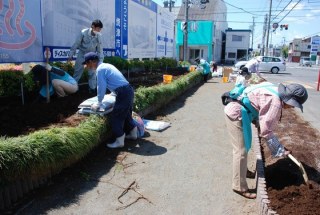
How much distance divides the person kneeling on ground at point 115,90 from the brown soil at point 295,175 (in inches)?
88.1

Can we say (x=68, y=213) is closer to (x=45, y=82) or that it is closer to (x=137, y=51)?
(x=45, y=82)

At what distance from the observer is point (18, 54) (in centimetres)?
632

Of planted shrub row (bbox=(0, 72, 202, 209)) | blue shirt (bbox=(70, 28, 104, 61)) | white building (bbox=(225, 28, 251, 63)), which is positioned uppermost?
white building (bbox=(225, 28, 251, 63))

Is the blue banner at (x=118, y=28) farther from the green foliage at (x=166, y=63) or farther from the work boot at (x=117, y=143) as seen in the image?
the work boot at (x=117, y=143)

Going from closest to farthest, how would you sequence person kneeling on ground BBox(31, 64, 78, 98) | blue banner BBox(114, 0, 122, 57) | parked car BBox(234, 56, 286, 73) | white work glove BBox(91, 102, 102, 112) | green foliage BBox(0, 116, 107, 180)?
green foliage BBox(0, 116, 107, 180), white work glove BBox(91, 102, 102, 112), person kneeling on ground BBox(31, 64, 78, 98), blue banner BBox(114, 0, 122, 57), parked car BBox(234, 56, 286, 73)

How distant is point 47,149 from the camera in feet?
11.2

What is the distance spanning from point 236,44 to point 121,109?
163ft

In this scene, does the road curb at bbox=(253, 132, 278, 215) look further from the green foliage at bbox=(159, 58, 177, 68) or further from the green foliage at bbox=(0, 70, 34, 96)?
the green foliage at bbox=(159, 58, 177, 68)

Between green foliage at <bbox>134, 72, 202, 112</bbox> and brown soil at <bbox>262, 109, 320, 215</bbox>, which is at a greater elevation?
green foliage at <bbox>134, 72, 202, 112</bbox>

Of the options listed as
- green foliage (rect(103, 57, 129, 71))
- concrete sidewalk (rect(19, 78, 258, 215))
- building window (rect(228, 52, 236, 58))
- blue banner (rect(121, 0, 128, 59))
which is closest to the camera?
concrete sidewalk (rect(19, 78, 258, 215))

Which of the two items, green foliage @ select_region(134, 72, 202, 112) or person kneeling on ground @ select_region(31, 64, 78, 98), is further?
green foliage @ select_region(134, 72, 202, 112)

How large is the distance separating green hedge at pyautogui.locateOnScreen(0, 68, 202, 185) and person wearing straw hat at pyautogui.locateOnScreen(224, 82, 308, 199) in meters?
Answer: 1.92

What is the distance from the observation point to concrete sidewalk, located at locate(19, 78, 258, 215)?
10.9 ft

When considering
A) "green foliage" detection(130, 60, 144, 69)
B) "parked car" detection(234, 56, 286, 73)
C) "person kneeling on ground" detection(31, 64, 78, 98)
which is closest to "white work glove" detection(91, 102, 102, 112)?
"person kneeling on ground" detection(31, 64, 78, 98)
